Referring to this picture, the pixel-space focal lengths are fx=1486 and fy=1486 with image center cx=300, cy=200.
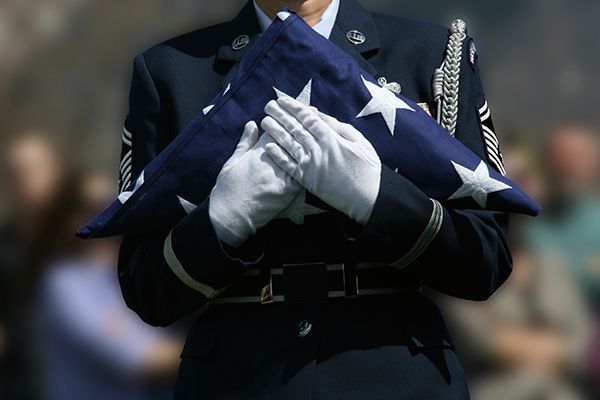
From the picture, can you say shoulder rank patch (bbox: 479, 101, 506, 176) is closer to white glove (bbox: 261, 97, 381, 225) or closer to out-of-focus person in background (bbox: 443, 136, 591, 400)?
white glove (bbox: 261, 97, 381, 225)

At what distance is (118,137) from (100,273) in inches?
29.5

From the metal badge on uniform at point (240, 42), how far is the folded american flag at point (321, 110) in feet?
0.71

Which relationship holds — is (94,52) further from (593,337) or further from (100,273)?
(593,337)

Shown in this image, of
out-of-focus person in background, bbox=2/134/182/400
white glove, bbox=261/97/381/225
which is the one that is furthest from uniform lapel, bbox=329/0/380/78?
out-of-focus person in background, bbox=2/134/182/400

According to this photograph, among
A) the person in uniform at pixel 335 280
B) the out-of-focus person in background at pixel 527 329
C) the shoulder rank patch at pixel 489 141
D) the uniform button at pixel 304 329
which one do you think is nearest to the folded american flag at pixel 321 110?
the person in uniform at pixel 335 280

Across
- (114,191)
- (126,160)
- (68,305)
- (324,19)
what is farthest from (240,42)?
(114,191)

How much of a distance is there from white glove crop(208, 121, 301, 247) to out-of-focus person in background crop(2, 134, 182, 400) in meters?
2.15

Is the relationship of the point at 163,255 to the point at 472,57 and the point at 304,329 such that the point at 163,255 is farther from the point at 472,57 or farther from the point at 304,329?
the point at 472,57

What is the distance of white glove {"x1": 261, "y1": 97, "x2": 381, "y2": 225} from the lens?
7.34 feet

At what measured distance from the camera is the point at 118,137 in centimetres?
509

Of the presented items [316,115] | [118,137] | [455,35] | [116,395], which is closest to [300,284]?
[316,115]

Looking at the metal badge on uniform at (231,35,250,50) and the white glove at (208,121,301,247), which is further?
the metal badge on uniform at (231,35,250,50)

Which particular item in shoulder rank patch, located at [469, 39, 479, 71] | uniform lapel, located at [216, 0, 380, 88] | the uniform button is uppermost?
uniform lapel, located at [216, 0, 380, 88]

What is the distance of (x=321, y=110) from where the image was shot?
2328 mm
